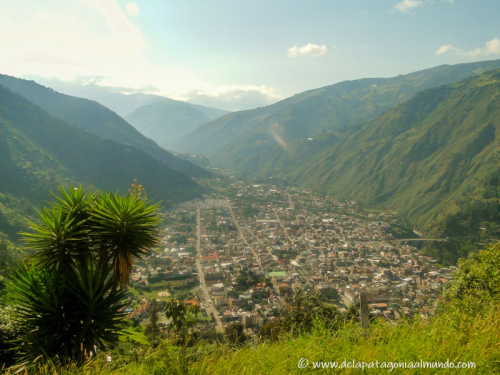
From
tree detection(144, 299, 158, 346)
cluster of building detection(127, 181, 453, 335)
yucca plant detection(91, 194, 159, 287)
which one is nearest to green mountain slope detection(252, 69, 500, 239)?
cluster of building detection(127, 181, 453, 335)

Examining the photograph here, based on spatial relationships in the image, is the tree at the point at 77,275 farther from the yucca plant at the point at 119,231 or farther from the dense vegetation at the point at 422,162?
the dense vegetation at the point at 422,162

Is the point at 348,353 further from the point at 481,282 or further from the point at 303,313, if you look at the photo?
the point at 481,282

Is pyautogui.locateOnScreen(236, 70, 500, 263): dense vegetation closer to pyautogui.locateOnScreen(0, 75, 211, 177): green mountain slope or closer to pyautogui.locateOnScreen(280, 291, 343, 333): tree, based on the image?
pyautogui.locateOnScreen(280, 291, 343, 333): tree

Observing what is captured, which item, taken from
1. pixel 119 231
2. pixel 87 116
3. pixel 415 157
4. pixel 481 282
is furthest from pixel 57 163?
pixel 415 157

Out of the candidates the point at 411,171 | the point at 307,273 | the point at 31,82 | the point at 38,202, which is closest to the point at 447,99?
the point at 411,171

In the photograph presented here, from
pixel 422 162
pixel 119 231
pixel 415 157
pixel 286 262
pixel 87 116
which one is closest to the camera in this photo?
pixel 119 231
